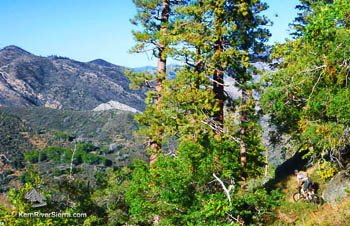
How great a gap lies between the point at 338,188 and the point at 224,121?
516cm

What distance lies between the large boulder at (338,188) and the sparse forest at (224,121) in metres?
0.04

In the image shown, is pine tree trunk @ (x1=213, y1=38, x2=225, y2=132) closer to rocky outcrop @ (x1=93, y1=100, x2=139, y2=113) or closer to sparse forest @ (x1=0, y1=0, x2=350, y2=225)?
sparse forest @ (x1=0, y1=0, x2=350, y2=225)

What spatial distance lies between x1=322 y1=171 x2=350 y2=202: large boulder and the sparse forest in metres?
0.04

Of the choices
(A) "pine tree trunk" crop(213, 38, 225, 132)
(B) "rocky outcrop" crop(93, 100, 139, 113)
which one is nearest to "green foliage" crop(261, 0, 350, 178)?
(A) "pine tree trunk" crop(213, 38, 225, 132)

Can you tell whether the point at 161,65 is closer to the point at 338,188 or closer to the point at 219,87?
the point at 219,87

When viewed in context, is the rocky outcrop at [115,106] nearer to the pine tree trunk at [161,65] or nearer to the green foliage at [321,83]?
the pine tree trunk at [161,65]

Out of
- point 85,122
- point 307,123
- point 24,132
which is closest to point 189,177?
point 307,123

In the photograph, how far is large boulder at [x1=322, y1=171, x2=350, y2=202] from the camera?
11152 millimetres

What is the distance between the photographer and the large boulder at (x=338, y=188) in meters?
11.2

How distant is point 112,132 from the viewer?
11588 centimetres

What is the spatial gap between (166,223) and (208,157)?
2.19m

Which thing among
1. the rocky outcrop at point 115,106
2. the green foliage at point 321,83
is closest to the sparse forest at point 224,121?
the green foliage at point 321,83

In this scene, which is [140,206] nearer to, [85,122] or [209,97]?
[209,97]

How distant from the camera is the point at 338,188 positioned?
11.5 metres
